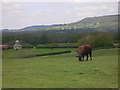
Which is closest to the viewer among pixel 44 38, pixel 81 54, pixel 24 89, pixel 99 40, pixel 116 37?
pixel 24 89

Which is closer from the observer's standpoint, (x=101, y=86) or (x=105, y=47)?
(x=101, y=86)

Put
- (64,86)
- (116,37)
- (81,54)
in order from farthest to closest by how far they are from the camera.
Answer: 1. (116,37)
2. (81,54)
3. (64,86)

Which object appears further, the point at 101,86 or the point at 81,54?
the point at 81,54

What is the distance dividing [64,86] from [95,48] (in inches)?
1615

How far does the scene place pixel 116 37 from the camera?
65438mm

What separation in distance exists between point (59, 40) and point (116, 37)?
16837 mm

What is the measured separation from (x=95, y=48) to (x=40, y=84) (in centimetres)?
4071

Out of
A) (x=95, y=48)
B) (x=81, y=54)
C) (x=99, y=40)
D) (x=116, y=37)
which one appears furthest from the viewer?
(x=116, y=37)

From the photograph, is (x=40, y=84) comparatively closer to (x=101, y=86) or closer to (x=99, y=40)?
(x=101, y=86)

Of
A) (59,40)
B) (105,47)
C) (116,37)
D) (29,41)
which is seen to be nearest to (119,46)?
(105,47)

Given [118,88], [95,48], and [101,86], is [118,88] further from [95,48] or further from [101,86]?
[95,48]

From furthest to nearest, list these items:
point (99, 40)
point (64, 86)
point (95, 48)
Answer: point (99, 40)
point (95, 48)
point (64, 86)

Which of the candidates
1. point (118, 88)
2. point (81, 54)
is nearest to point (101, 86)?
point (118, 88)

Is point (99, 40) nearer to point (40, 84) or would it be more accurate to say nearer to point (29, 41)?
point (29, 41)
